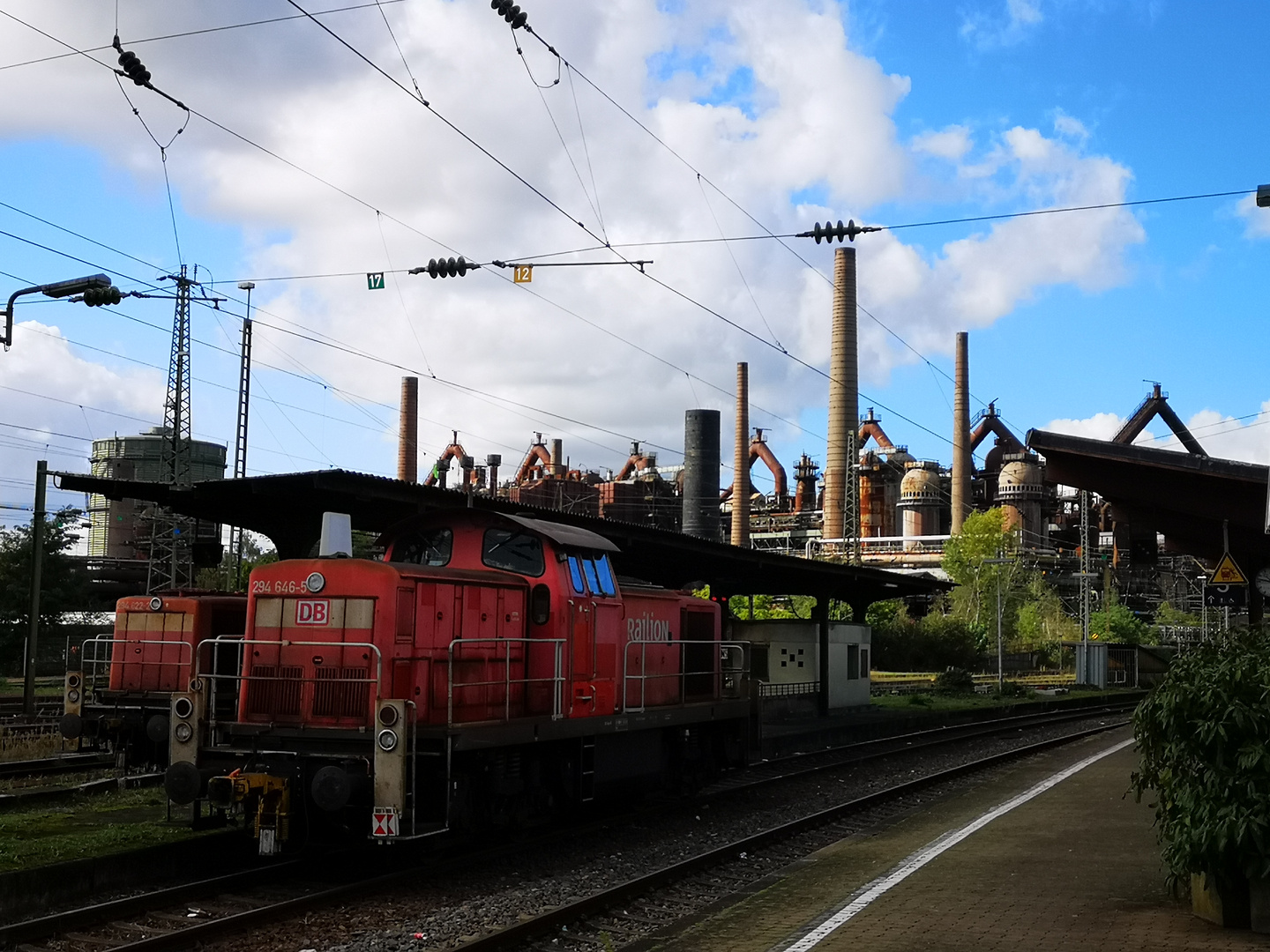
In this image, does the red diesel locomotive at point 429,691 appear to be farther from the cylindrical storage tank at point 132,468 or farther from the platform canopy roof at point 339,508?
the cylindrical storage tank at point 132,468

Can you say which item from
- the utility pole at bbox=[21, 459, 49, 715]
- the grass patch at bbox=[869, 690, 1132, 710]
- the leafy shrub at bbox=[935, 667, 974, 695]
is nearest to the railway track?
the utility pole at bbox=[21, 459, 49, 715]

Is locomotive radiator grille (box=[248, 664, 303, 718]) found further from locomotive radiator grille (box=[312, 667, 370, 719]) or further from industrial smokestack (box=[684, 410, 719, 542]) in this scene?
industrial smokestack (box=[684, 410, 719, 542])

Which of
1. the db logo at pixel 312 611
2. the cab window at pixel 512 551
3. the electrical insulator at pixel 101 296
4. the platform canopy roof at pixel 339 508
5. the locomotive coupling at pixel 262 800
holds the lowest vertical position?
the locomotive coupling at pixel 262 800

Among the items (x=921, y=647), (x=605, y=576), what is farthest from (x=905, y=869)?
(x=921, y=647)

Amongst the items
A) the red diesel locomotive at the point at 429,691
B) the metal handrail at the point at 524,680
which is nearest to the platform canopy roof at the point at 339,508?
the red diesel locomotive at the point at 429,691

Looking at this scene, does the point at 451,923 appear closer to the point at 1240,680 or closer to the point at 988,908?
the point at 988,908

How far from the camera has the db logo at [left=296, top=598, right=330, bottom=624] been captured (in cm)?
1088

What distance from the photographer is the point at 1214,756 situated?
8.10 m

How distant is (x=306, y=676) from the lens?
11.0m

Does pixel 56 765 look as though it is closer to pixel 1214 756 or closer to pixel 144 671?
pixel 144 671

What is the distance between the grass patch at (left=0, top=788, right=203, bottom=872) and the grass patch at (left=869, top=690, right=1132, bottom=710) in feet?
83.2

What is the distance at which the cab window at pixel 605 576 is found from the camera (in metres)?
13.6

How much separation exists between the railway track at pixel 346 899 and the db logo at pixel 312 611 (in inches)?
92.6

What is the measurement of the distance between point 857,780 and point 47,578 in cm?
3339
